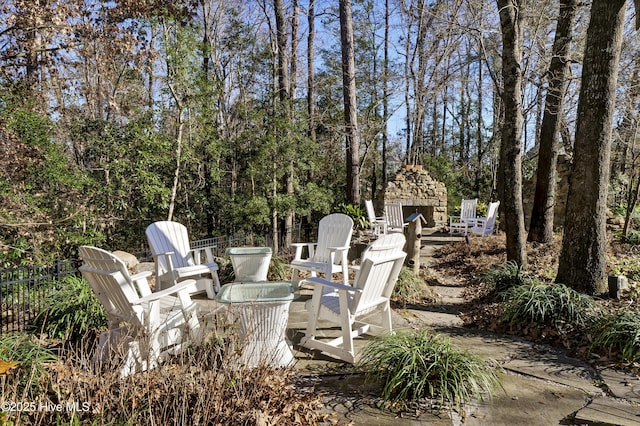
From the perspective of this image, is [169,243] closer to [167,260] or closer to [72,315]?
[167,260]

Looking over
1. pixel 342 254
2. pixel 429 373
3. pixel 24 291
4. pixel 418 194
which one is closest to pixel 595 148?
pixel 342 254

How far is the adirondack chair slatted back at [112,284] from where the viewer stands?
8.67 ft

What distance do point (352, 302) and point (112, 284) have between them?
5.50 feet

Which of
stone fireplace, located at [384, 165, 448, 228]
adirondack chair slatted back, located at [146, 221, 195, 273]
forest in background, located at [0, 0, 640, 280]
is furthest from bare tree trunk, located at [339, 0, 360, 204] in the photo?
adirondack chair slatted back, located at [146, 221, 195, 273]

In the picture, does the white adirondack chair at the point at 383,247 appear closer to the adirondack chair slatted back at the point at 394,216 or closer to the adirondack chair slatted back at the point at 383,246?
the adirondack chair slatted back at the point at 383,246

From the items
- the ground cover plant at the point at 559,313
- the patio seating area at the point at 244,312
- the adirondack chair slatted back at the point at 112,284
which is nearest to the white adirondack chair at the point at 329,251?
the patio seating area at the point at 244,312

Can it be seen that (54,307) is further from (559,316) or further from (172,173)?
(172,173)

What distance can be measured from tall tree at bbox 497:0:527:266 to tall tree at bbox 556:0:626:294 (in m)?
0.78

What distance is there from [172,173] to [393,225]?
4791 mm

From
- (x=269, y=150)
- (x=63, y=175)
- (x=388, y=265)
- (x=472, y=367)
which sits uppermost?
(x=269, y=150)

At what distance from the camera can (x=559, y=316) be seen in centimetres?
366

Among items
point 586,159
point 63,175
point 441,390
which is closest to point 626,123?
point 586,159

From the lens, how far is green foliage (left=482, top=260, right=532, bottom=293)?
4.68 metres

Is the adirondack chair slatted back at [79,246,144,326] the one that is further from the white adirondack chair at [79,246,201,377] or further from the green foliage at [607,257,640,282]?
the green foliage at [607,257,640,282]
